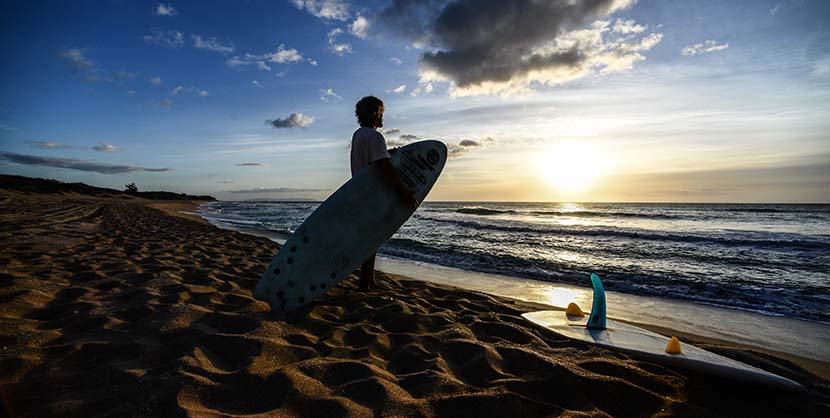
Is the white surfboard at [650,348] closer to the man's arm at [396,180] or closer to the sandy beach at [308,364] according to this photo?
the sandy beach at [308,364]

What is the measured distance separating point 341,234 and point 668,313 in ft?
11.8

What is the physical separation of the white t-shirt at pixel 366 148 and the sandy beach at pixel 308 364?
1.27 meters

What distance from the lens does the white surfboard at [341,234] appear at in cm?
311

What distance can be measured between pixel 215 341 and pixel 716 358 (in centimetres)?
295

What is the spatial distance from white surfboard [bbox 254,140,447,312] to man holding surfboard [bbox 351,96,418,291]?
80 millimetres

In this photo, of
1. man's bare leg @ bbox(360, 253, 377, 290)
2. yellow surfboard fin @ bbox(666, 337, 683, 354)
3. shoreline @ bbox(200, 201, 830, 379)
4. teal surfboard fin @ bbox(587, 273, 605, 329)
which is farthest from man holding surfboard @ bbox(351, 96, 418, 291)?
yellow surfboard fin @ bbox(666, 337, 683, 354)

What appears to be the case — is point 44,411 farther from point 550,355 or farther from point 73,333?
point 550,355

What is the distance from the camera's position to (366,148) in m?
3.42

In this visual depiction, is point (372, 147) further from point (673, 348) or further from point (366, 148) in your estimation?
point (673, 348)

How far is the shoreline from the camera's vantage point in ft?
9.57

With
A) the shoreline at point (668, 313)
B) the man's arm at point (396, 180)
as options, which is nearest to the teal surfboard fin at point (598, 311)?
the shoreline at point (668, 313)

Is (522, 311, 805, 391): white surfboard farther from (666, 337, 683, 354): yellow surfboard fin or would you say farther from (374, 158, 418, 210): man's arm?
(374, 158, 418, 210): man's arm

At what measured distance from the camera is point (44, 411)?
1.40 metres

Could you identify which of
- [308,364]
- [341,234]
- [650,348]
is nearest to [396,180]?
[341,234]
